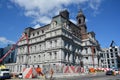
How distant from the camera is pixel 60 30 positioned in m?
57.4

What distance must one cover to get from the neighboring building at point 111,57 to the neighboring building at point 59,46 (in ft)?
112

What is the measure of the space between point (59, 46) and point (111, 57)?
6615 cm

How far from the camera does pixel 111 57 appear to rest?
359 feet

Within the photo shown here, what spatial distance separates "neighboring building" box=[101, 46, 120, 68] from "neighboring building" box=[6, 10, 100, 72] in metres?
34.0

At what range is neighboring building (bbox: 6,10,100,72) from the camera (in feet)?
188

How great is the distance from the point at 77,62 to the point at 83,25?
22.6 m

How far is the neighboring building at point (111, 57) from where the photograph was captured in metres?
106

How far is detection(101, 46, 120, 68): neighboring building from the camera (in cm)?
10569

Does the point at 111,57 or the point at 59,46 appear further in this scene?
the point at 111,57

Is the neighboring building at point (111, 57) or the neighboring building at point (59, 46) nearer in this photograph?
the neighboring building at point (59, 46)

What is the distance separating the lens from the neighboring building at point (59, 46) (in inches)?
2258

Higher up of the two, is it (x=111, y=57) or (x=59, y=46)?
(x=59, y=46)

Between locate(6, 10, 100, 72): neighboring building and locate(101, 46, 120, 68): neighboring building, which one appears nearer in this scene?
locate(6, 10, 100, 72): neighboring building

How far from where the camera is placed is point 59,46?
184ft
